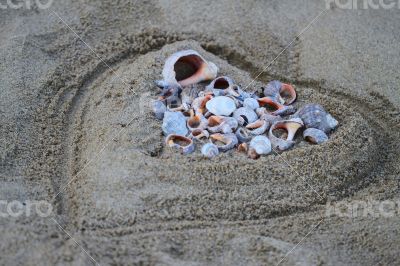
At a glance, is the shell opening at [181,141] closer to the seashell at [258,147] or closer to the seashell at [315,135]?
the seashell at [258,147]

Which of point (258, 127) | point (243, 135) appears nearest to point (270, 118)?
point (258, 127)

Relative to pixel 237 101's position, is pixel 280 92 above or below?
below

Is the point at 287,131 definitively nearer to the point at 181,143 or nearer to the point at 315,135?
Result: the point at 315,135

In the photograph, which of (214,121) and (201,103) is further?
(201,103)

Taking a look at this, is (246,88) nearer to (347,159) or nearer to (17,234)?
(347,159)

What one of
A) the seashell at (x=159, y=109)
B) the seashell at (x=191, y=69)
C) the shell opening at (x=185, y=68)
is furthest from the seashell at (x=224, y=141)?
the shell opening at (x=185, y=68)
